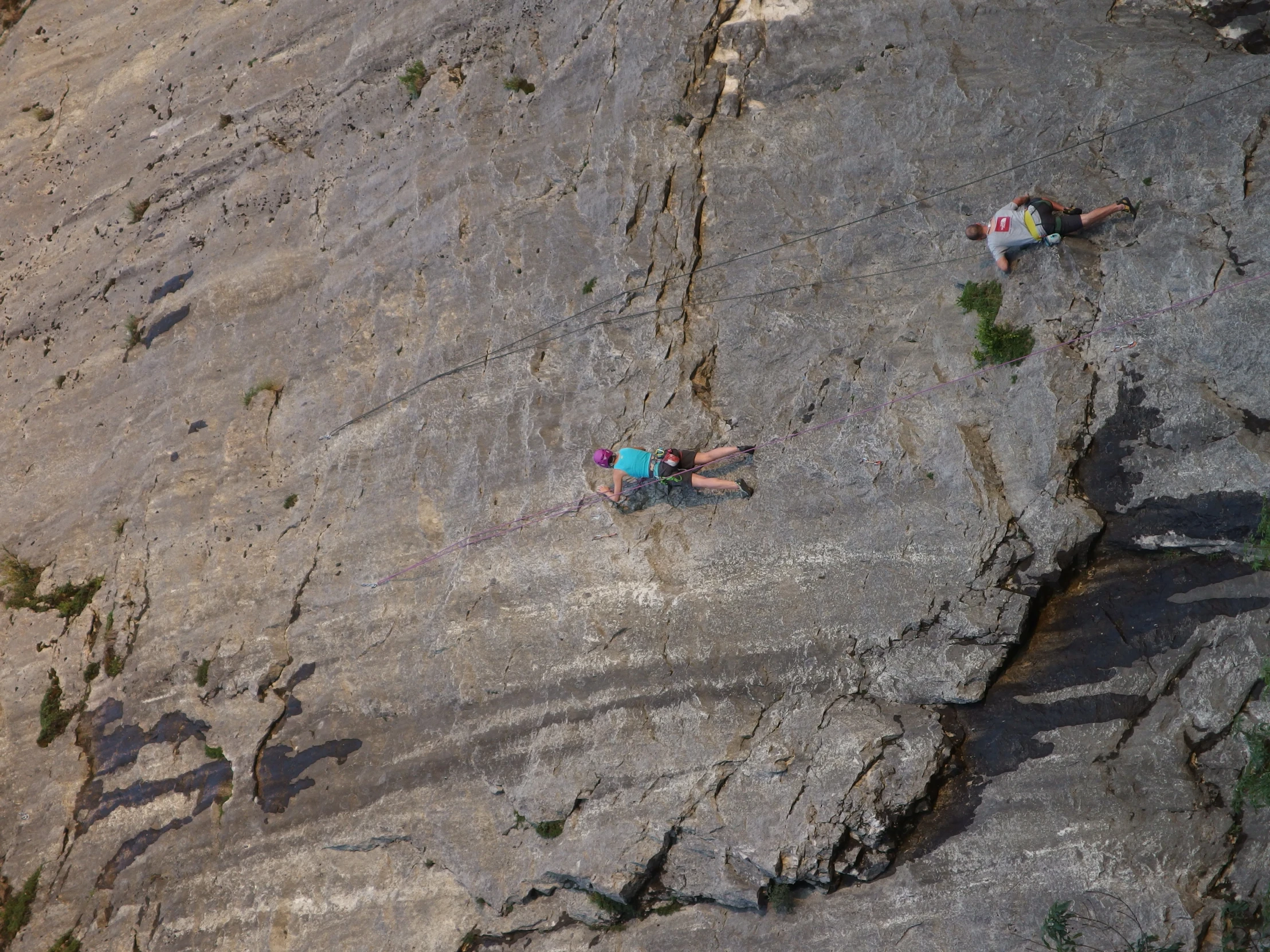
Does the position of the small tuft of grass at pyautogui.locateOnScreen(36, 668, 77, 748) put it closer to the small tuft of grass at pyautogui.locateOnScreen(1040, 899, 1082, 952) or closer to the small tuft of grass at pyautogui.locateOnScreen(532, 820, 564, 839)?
the small tuft of grass at pyautogui.locateOnScreen(532, 820, 564, 839)

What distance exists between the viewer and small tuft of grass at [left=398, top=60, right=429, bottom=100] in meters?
11.6

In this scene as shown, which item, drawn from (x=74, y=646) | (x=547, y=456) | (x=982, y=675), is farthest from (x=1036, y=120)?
(x=74, y=646)

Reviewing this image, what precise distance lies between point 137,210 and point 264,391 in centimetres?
465

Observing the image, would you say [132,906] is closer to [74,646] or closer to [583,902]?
[74,646]

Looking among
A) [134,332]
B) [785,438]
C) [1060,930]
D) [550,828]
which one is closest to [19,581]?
[134,332]

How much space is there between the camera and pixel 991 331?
352 inches

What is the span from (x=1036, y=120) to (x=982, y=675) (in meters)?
6.16

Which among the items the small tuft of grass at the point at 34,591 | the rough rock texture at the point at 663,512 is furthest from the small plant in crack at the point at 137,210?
the small tuft of grass at the point at 34,591

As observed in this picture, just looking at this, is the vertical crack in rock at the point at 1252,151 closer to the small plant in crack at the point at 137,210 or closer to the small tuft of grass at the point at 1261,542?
the small tuft of grass at the point at 1261,542

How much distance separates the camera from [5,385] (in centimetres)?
1387

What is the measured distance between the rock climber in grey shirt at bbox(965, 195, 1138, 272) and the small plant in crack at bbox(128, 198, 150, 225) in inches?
496

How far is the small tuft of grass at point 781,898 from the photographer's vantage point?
8.37 meters

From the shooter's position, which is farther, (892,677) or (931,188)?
(931,188)

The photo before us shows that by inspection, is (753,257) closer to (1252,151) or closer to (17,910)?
(1252,151)
